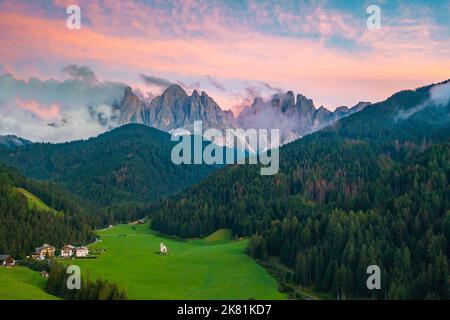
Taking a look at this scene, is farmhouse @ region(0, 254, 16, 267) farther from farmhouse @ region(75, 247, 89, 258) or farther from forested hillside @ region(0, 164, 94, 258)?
farmhouse @ region(75, 247, 89, 258)

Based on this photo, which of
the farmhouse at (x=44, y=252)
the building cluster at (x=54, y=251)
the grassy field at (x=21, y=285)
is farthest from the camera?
the building cluster at (x=54, y=251)

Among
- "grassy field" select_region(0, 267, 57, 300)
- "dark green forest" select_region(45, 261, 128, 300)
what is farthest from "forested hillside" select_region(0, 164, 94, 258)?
"dark green forest" select_region(45, 261, 128, 300)

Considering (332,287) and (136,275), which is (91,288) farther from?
(332,287)

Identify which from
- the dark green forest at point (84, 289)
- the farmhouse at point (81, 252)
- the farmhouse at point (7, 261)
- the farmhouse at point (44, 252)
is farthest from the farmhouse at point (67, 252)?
the dark green forest at point (84, 289)

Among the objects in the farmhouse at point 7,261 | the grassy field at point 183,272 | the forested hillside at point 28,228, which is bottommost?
the grassy field at point 183,272

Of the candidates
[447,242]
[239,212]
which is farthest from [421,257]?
[239,212]

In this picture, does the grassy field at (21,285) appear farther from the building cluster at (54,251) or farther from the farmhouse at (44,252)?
the building cluster at (54,251)
